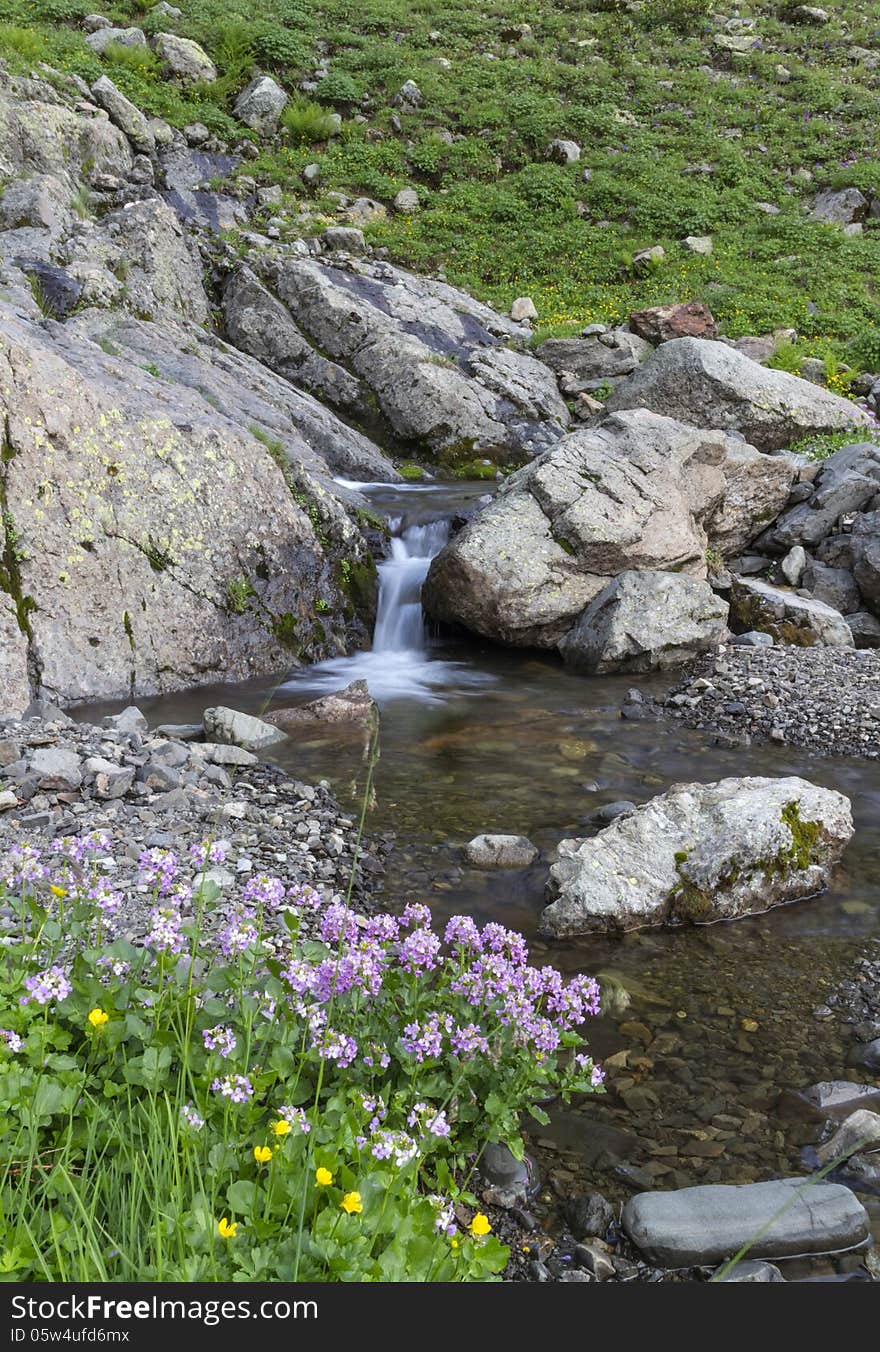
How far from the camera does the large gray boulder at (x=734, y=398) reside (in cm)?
1488

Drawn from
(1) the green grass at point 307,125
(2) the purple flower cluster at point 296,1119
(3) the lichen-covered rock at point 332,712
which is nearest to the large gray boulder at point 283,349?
(3) the lichen-covered rock at point 332,712

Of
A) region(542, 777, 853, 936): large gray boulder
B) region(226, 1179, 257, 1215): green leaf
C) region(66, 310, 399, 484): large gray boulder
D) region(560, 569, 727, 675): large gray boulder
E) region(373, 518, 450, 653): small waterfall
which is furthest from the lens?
region(373, 518, 450, 653): small waterfall

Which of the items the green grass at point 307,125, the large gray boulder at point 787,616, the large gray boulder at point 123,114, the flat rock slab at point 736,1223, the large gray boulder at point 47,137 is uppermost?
the green grass at point 307,125

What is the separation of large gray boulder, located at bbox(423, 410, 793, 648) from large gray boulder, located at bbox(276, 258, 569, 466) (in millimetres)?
4634

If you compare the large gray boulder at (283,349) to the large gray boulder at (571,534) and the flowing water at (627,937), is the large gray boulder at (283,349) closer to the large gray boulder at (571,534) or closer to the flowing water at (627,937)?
the large gray boulder at (571,534)

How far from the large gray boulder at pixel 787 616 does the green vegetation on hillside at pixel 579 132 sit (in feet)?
31.7

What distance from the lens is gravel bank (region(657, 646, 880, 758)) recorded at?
8.77 m

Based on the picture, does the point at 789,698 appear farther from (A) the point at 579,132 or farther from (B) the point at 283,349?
(A) the point at 579,132

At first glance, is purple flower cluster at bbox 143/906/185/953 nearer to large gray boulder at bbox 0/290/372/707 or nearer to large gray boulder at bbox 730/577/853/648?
large gray boulder at bbox 0/290/372/707

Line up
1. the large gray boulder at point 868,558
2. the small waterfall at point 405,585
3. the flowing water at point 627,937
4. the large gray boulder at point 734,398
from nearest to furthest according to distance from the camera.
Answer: the flowing water at point 627,937 < the small waterfall at point 405,585 < the large gray boulder at point 868,558 < the large gray boulder at point 734,398

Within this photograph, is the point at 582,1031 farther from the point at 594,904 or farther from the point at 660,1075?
the point at 594,904

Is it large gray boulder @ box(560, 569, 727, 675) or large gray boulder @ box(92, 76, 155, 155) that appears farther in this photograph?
large gray boulder @ box(92, 76, 155, 155)

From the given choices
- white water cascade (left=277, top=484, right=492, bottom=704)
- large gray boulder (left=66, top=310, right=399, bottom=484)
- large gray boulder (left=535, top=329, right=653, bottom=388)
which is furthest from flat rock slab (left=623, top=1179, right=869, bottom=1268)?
large gray boulder (left=535, top=329, right=653, bottom=388)

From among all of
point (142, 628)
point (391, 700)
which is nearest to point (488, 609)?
point (391, 700)
